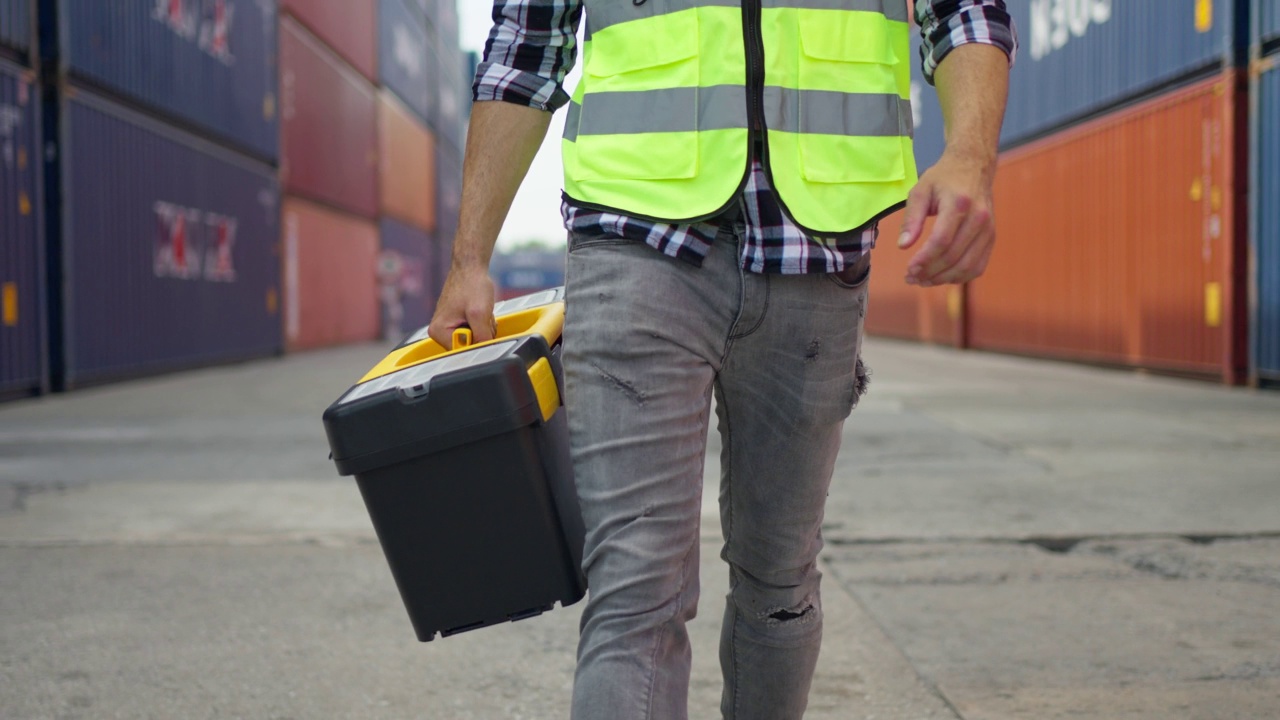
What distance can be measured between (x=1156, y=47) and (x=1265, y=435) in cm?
685

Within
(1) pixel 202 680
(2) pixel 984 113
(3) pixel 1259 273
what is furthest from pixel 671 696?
(3) pixel 1259 273

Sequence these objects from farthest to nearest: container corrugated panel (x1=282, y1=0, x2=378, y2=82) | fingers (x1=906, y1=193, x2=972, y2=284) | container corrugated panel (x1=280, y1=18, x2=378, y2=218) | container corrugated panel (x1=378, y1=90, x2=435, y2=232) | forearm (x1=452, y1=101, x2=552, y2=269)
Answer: container corrugated panel (x1=378, y1=90, x2=435, y2=232) → container corrugated panel (x1=282, y1=0, x2=378, y2=82) → container corrugated panel (x1=280, y1=18, x2=378, y2=218) → forearm (x1=452, y1=101, x2=552, y2=269) → fingers (x1=906, y1=193, x2=972, y2=284)

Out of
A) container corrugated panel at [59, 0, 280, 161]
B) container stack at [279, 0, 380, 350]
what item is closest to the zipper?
container corrugated panel at [59, 0, 280, 161]

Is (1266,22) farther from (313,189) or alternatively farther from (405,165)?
(405,165)

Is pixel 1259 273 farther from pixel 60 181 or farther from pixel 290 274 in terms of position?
pixel 290 274

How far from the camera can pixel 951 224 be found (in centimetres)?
140

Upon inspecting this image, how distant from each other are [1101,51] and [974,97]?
556 inches

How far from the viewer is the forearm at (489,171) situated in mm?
1753

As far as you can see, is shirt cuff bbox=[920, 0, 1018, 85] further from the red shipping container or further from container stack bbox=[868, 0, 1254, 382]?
the red shipping container

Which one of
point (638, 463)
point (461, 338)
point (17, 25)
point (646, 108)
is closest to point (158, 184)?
point (17, 25)

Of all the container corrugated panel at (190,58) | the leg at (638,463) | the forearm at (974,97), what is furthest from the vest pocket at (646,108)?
the container corrugated panel at (190,58)

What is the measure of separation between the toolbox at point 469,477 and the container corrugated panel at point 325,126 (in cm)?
1845

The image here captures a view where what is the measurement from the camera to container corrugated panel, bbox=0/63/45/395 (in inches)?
423

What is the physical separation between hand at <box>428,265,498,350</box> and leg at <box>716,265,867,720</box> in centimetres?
35
